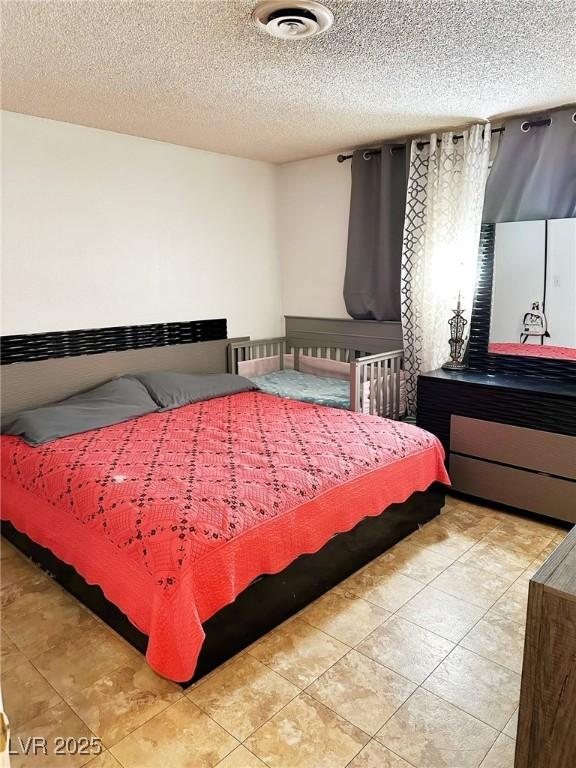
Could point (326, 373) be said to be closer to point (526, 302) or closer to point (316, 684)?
point (526, 302)

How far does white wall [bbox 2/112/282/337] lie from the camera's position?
128 inches

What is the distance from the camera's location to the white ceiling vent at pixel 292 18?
1861mm

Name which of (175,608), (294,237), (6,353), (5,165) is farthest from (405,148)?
(175,608)

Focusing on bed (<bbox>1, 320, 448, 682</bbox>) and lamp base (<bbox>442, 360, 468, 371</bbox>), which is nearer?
bed (<bbox>1, 320, 448, 682</bbox>)

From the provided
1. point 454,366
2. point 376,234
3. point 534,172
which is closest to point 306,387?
point 454,366

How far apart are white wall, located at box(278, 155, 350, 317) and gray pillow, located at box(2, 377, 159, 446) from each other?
5.80 ft

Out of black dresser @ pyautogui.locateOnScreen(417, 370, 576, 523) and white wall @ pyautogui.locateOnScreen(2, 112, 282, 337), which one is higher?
white wall @ pyautogui.locateOnScreen(2, 112, 282, 337)

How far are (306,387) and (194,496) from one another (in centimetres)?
204

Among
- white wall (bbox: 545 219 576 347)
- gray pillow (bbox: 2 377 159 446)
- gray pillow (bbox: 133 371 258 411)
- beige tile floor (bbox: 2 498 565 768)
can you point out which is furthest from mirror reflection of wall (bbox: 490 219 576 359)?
gray pillow (bbox: 2 377 159 446)

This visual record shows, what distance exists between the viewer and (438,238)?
12.1 ft

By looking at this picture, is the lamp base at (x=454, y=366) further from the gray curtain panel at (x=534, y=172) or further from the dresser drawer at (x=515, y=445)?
the gray curtain panel at (x=534, y=172)

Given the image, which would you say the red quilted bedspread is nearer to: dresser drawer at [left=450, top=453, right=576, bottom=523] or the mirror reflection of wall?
dresser drawer at [left=450, top=453, right=576, bottom=523]

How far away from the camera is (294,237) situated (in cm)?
470

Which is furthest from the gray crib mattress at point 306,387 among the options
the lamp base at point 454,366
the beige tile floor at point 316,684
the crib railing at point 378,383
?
the beige tile floor at point 316,684
